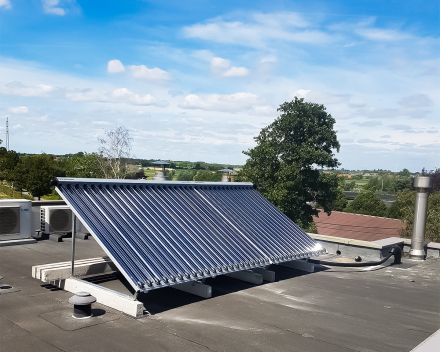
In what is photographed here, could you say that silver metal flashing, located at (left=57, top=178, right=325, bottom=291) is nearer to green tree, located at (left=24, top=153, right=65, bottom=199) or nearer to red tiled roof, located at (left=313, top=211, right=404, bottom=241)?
green tree, located at (left=24, top=153, right=65, bottom=199)

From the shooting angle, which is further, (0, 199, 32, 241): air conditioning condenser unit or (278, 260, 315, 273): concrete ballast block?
(0, 199, 32, 241): air conditioning condenser unit

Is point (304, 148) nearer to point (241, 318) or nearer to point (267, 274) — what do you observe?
point (267, 274)

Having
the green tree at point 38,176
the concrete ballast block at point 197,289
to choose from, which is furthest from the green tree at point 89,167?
the concrete ballast block at point 197,289

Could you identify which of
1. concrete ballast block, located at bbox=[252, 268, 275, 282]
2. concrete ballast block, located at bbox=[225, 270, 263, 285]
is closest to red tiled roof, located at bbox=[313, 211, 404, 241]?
concrete ballast block, located at bbox=[252, 268, 275, 282]

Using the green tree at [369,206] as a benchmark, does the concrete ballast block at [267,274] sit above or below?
above

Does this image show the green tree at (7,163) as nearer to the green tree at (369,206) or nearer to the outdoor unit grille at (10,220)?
the outdoor unit grille at (10,220)

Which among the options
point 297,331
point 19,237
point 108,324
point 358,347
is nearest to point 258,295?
point 297,331
